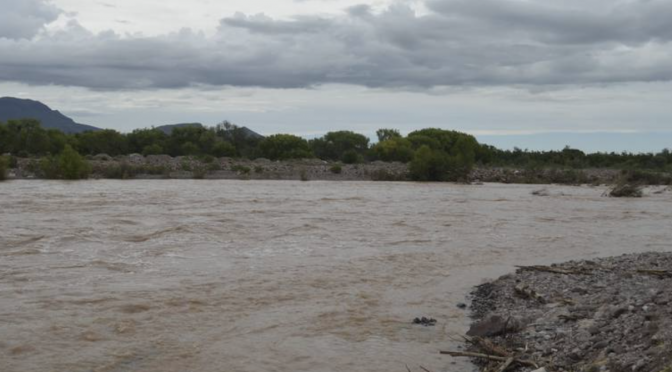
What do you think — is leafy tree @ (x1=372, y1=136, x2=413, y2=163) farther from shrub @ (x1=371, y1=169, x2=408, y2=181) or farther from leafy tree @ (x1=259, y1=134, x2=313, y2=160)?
shrub @ (x1=371, y1=169, x2=408, y2=181)

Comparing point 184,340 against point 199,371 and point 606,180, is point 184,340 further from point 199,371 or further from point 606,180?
point 606,180

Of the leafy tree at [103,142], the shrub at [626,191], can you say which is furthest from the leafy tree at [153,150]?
the shrub at [626,191]

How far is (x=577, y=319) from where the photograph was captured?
9.17 meters

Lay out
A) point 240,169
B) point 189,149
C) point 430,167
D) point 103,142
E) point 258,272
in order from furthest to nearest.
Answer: point 103,142 < point 189,149 < point 240,169 < point 430,167 < point 258,272

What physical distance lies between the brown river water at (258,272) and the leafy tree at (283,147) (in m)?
48.0

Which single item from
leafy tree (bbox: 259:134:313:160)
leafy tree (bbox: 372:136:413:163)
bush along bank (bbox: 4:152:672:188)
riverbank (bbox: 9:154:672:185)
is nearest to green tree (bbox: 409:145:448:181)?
bush along bank (bbox: 4:152:672:188)

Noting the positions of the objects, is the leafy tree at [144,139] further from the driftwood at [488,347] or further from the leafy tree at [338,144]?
the driftwood at [488,347]

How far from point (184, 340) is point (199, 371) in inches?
51.0

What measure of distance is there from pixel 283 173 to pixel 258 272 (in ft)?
124

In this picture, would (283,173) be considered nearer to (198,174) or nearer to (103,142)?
(198,174)

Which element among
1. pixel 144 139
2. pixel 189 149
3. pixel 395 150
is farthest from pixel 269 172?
pixel 144 139

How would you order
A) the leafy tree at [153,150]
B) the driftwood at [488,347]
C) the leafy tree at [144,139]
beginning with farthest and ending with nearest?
1. the leafy tree at [144,139]
2. the leafy tree at [153,150]
3. the driftwood at [488,347]

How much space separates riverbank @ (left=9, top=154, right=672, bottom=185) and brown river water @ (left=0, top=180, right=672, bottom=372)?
1726 centimetres

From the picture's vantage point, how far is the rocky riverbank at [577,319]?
721cm
